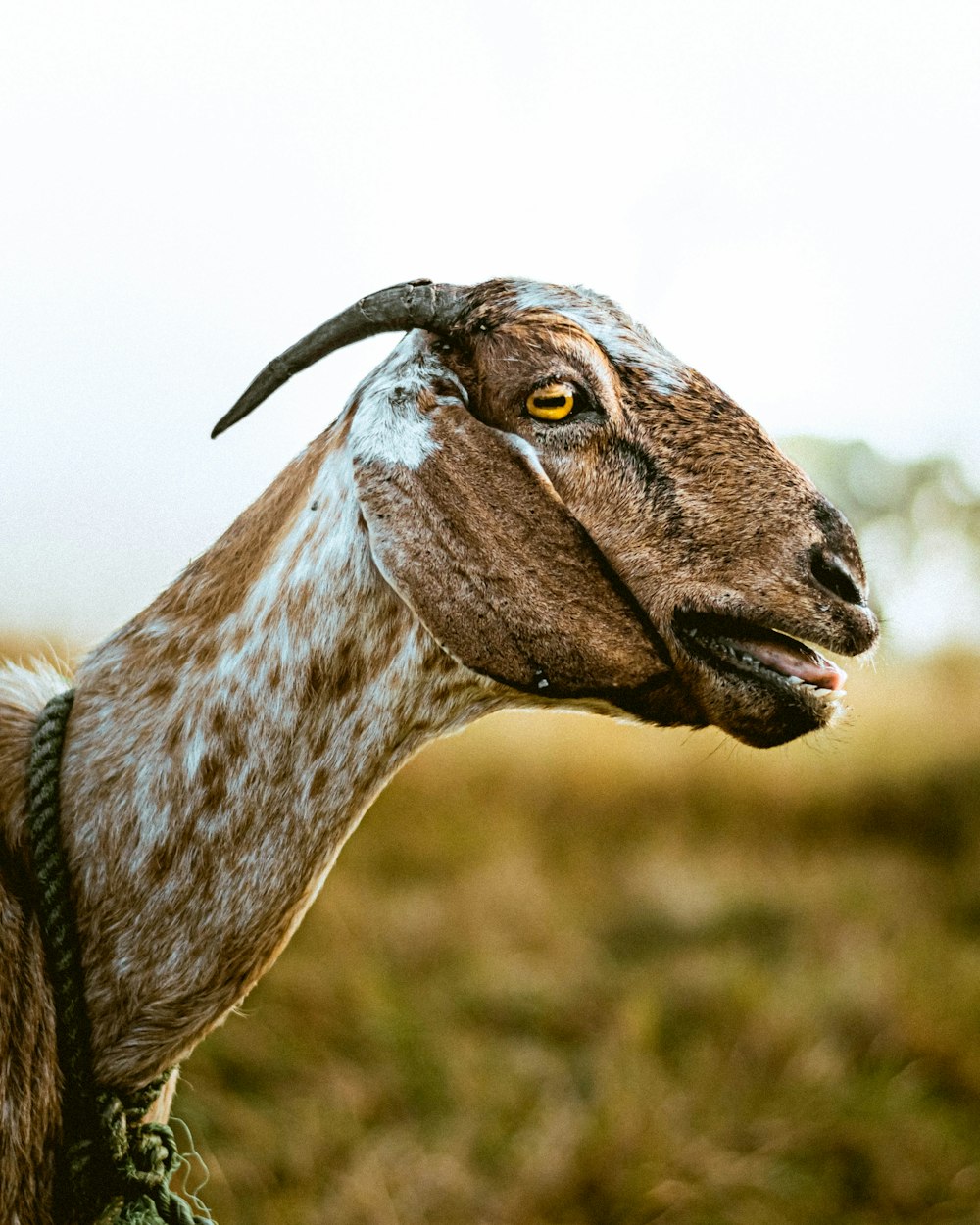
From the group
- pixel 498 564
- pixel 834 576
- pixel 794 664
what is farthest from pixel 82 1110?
pixel 834 576

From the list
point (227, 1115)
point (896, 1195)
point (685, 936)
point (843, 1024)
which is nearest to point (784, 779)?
point (685, 936)

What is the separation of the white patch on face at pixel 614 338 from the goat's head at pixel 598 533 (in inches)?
0.6

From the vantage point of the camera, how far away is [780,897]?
843 centimetres

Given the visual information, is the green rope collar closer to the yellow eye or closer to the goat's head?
the goat's head

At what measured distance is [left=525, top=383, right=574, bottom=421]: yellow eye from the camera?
195 centimetres

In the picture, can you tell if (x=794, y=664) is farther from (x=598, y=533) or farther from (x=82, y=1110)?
(x=82, y=1110)

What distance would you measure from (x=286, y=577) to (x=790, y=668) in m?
0.90

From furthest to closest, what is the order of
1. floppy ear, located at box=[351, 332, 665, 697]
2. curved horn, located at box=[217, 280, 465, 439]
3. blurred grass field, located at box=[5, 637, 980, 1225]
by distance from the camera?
blurred grass field, located at box=[5, 637, 980, 1225], curved horn, located at box=[217, 280, 465, 439], floppy ear, located at box=[351, 332, 665, 697]

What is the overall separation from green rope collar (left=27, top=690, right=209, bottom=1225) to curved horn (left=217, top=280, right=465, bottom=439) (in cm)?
88

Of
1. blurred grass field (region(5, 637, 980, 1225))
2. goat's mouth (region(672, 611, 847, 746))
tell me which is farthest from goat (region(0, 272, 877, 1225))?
blurred grass field (region(5, 637, 980, 1225))

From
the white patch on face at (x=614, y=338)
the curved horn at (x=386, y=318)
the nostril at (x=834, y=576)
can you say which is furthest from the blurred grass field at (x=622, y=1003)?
the curved horn at (x=386, y=318)

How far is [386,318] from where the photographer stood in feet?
6.65

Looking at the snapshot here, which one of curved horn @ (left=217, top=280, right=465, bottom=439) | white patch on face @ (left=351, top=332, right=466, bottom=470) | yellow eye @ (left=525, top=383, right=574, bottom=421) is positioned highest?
curved horn @ (left=217, top=280, right=465, bottom=439)

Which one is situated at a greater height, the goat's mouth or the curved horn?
the curved horn
